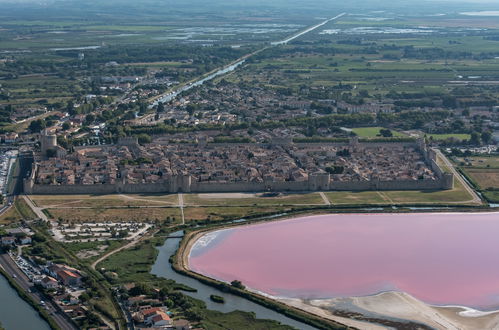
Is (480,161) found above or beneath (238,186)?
beneath

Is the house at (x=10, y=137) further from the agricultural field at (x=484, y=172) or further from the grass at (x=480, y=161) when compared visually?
the grass at (x=480, y=161)

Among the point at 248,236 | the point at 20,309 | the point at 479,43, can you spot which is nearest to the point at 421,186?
the point at 248,236

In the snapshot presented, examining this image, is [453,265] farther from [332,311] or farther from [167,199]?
[167,199]

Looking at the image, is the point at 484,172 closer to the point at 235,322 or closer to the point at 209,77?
the point at 235,322

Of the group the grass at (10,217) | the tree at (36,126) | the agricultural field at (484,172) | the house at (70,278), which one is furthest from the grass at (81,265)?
the tree at (36,126)

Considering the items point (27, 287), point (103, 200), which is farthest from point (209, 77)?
point (27, 287)

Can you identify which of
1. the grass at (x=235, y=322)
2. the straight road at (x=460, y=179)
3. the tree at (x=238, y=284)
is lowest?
the straight road at (x=460, y=179)

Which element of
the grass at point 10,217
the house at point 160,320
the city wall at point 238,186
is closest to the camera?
the house at point 160,320
